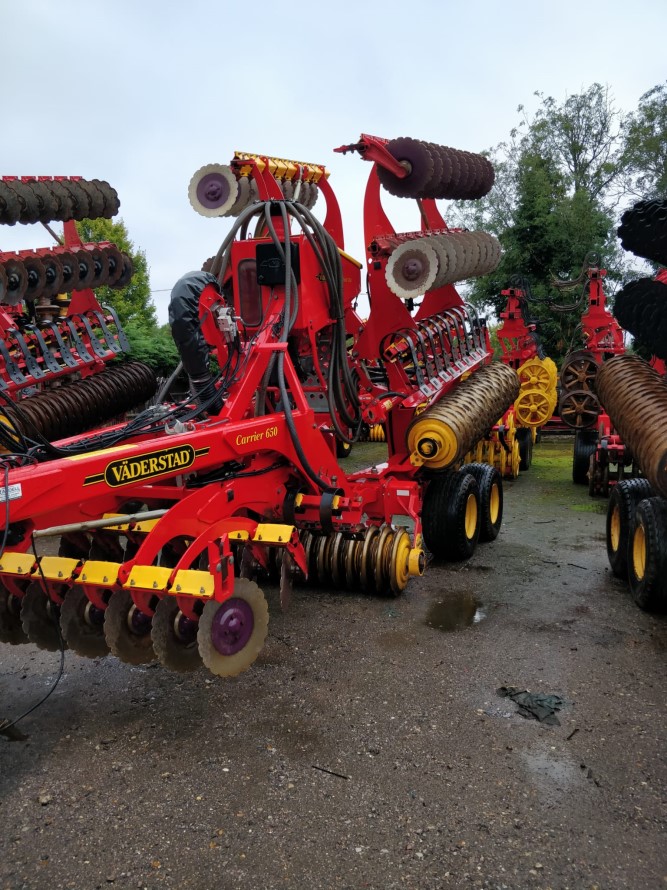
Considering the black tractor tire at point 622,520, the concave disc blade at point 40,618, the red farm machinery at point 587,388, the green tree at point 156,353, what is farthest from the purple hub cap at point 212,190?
A: the green tree at point 156,353

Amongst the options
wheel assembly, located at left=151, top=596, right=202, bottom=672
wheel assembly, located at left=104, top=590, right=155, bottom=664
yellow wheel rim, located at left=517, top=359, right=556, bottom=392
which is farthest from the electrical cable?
yellow wheel rim, located at left=517, top=359, right=556, bottom=392

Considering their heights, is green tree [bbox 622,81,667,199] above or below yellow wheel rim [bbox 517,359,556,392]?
above

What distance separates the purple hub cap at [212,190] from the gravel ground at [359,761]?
146 inches

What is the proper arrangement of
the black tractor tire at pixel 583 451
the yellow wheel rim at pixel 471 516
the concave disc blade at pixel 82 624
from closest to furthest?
the concave disc blade at pixel 82 624 → the yellow wheel rim at pixel 471 516 → the black tractor tire at pixel 583 451

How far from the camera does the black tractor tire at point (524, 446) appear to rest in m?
12.7

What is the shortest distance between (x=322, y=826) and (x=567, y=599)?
3.50m

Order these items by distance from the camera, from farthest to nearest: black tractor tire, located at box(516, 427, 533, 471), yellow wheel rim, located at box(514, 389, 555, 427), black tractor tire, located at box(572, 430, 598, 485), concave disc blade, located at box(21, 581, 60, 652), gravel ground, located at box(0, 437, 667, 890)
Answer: black tractor tire, located at box(516, 427, 533, 471) → yellow wheel rim, located at box(514, 389, 555, 427) → black tractor tire, located at box(572, 430, 598, 485) → concave disc blade, located at box(21, 581, 60, 652) → gravel ground, located at box(0, 437, 667, 890)

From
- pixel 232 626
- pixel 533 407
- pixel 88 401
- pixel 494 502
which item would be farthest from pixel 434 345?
pixel 533 407

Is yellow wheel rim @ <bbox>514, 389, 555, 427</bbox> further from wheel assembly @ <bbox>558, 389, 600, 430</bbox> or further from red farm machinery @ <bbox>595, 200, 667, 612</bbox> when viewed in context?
red farm machinery @ <bbox>595, 200, 667, 612</bbox>

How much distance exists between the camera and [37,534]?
13.0 ft

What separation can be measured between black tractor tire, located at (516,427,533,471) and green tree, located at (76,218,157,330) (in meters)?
22.4

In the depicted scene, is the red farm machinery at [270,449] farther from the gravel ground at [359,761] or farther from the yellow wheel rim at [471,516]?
the gravel ground at [359,761]

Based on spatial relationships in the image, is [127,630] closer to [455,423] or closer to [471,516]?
[455,423]

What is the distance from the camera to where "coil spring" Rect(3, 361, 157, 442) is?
Answer: 8.48 metres
